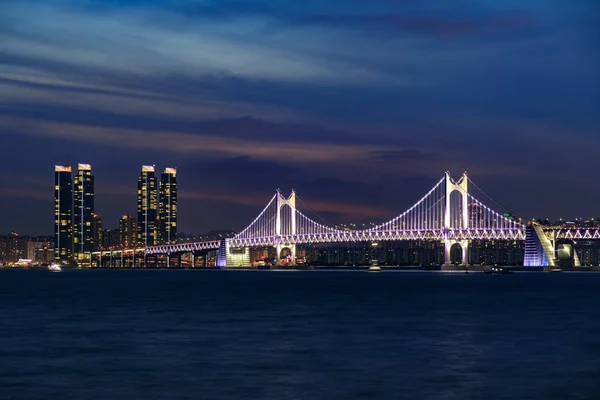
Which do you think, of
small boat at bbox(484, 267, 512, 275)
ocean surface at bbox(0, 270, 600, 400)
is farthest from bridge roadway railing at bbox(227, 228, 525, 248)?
ocean surface at bbox(0, 270, 600, 400)

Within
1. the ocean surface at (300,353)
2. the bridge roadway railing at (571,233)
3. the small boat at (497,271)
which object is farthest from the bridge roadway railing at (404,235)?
the ocean surface at (300,353)

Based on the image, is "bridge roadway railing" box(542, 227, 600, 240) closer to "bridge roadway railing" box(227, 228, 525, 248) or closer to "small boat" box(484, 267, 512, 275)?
"bridge roadway railing" box(227, 228, 525, 248)

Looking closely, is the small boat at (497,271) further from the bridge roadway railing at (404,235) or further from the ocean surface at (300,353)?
the ocean surface at (300,353)

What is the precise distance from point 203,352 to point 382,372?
690 centimetres

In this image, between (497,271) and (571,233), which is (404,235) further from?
(571,233)

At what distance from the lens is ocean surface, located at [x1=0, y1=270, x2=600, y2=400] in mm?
24656

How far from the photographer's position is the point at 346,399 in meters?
23.0

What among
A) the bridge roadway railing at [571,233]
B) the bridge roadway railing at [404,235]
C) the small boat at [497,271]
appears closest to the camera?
the bridge roadway railing at [404,235]

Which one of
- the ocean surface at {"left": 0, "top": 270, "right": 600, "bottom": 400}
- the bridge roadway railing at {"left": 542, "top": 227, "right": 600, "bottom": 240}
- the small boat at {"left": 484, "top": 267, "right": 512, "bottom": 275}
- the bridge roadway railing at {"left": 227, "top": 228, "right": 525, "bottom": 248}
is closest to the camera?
the ocean surface at {"left": 0, "top": 270, "right": 600, "bottom": 400}

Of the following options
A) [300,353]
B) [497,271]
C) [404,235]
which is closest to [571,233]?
[497,271]

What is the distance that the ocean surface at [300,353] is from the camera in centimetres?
2466

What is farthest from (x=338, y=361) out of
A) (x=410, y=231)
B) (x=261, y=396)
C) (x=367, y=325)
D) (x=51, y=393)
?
(x=410, y=231)

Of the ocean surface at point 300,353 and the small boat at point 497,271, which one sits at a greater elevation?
the small boat at point 497,271

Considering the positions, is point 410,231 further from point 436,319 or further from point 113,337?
point 113,337
